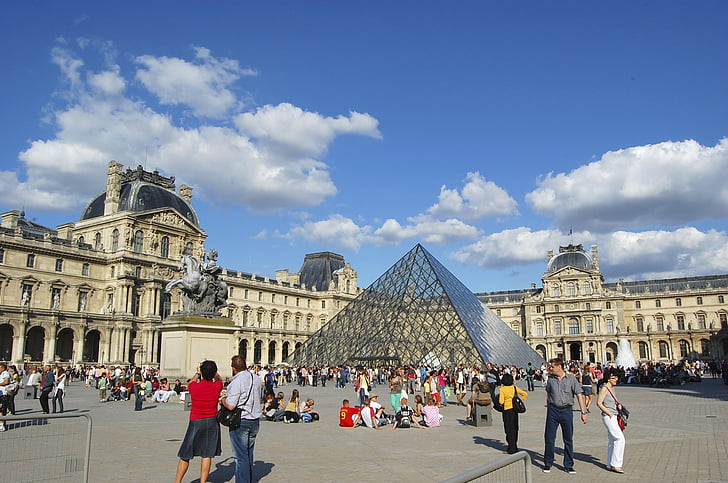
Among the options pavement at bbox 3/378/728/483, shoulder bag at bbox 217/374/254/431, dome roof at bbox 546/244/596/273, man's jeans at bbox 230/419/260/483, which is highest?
dome roof at bbox 546/244/596/273

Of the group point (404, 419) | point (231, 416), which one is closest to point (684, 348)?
point (404, 419)

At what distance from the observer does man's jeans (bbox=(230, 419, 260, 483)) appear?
20.1 feet

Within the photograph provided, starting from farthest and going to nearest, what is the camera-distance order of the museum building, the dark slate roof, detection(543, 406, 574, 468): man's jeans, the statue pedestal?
the dark slate roof → the museum building → the statue pedestal → detection(543, 406, 574, 468): man's jeans

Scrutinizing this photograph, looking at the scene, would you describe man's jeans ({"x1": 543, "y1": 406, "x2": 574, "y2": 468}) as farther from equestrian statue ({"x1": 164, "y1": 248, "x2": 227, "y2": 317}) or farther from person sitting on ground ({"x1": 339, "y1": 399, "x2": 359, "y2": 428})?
equestrian statue ({"x1": 164, "y1": 248, "x2": 227, "y2": 317})

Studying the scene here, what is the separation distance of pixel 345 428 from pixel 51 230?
54932 millimetres

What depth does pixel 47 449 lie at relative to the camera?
625 cm

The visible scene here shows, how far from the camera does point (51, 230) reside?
58.2 metres

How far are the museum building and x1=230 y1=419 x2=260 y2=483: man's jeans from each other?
41132mm

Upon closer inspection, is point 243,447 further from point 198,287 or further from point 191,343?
point 198,287

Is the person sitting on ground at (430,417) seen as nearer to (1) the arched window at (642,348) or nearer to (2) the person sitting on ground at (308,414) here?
(2) the person sitting on ground at (308,414)

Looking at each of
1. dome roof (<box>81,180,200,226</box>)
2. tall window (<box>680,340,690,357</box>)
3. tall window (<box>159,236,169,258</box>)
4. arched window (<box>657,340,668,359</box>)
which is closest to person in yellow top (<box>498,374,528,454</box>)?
dome roof (<box>81,180,200,226</box>)

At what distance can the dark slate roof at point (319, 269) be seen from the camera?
2977 inches

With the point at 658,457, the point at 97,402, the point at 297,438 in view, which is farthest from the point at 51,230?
the point at 658,457

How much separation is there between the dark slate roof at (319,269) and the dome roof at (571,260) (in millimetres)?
28216
